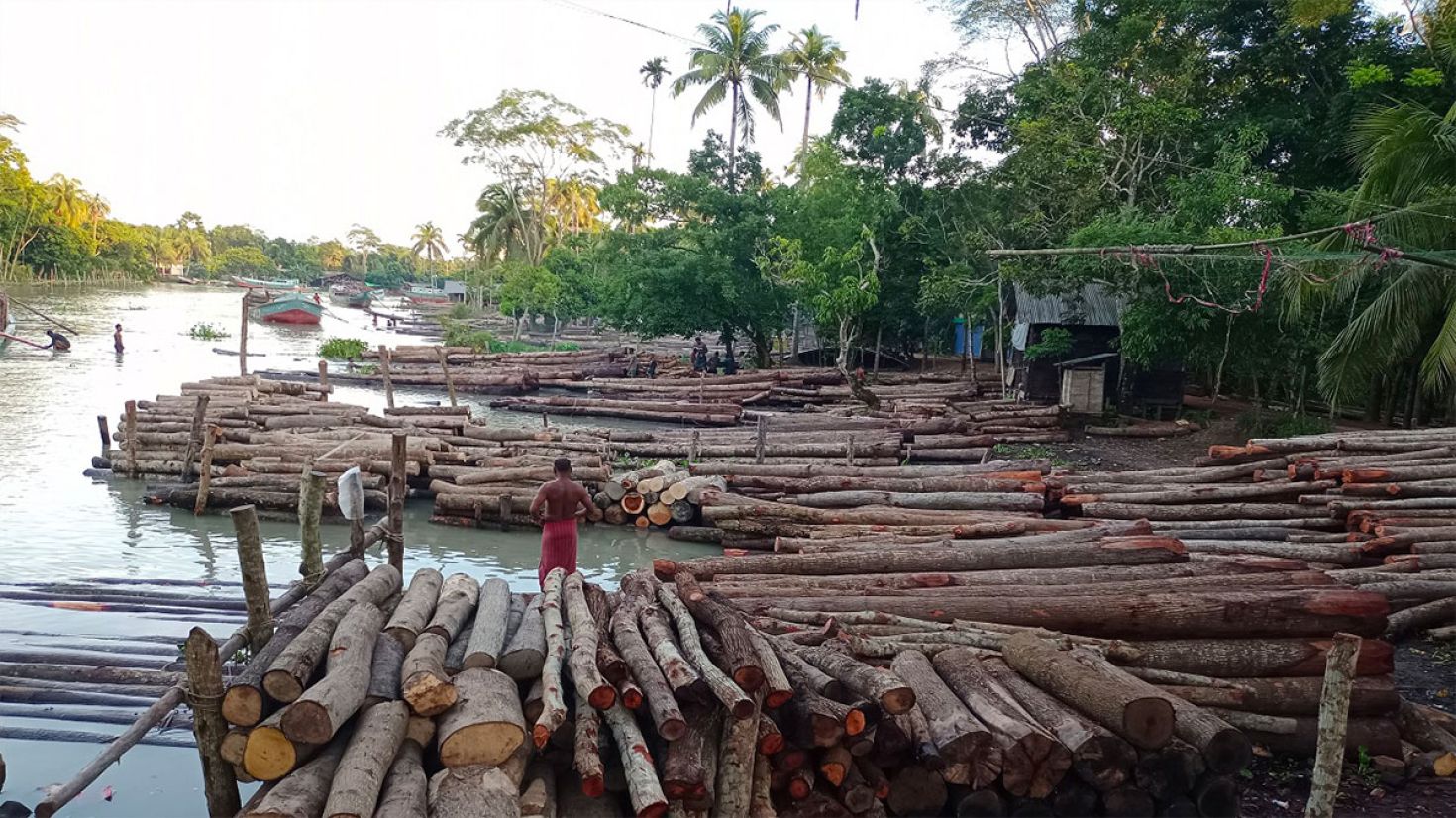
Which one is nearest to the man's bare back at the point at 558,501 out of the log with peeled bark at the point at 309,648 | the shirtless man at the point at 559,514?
the shirtless man at the point at 559,514

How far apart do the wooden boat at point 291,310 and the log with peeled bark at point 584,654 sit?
52.6 metres

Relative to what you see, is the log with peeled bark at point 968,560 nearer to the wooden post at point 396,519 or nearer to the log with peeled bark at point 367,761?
the wooden post at point 396,519

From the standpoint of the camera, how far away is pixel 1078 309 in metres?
22.1

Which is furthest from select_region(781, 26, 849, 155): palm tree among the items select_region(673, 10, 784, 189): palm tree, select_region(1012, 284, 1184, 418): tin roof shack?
select_region(1012, 284, 1184, 418): tin roof shack

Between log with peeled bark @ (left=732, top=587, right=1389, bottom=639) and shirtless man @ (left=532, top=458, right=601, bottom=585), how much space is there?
3244 millimetres

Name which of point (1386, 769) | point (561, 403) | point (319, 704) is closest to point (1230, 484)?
point (1386, 769)

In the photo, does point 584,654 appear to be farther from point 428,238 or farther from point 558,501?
point 428,238

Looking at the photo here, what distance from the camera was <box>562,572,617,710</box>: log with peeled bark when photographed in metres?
4.75

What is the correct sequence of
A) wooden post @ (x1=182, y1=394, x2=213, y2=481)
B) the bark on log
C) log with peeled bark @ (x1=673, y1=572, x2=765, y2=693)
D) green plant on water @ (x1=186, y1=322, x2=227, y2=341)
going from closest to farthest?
log with peeled bark @ (x1=673, y1=572, x2=765, y2=693) < the bark on log < wooden post @ (x1=182, y1=394, x2=213, y2=481) < green plant on water @ (x1=186, y1=322, x2=227, y2=341)

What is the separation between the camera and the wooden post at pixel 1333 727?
4773mm

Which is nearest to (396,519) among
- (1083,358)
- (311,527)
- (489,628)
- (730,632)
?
(311,527)

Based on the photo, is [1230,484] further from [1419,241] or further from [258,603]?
[258,603]

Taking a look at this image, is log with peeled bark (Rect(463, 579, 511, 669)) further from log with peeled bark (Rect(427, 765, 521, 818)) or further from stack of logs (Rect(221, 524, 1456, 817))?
log with peeled bark (Rect(427, 765, 521, 818))

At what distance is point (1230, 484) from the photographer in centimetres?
1199
